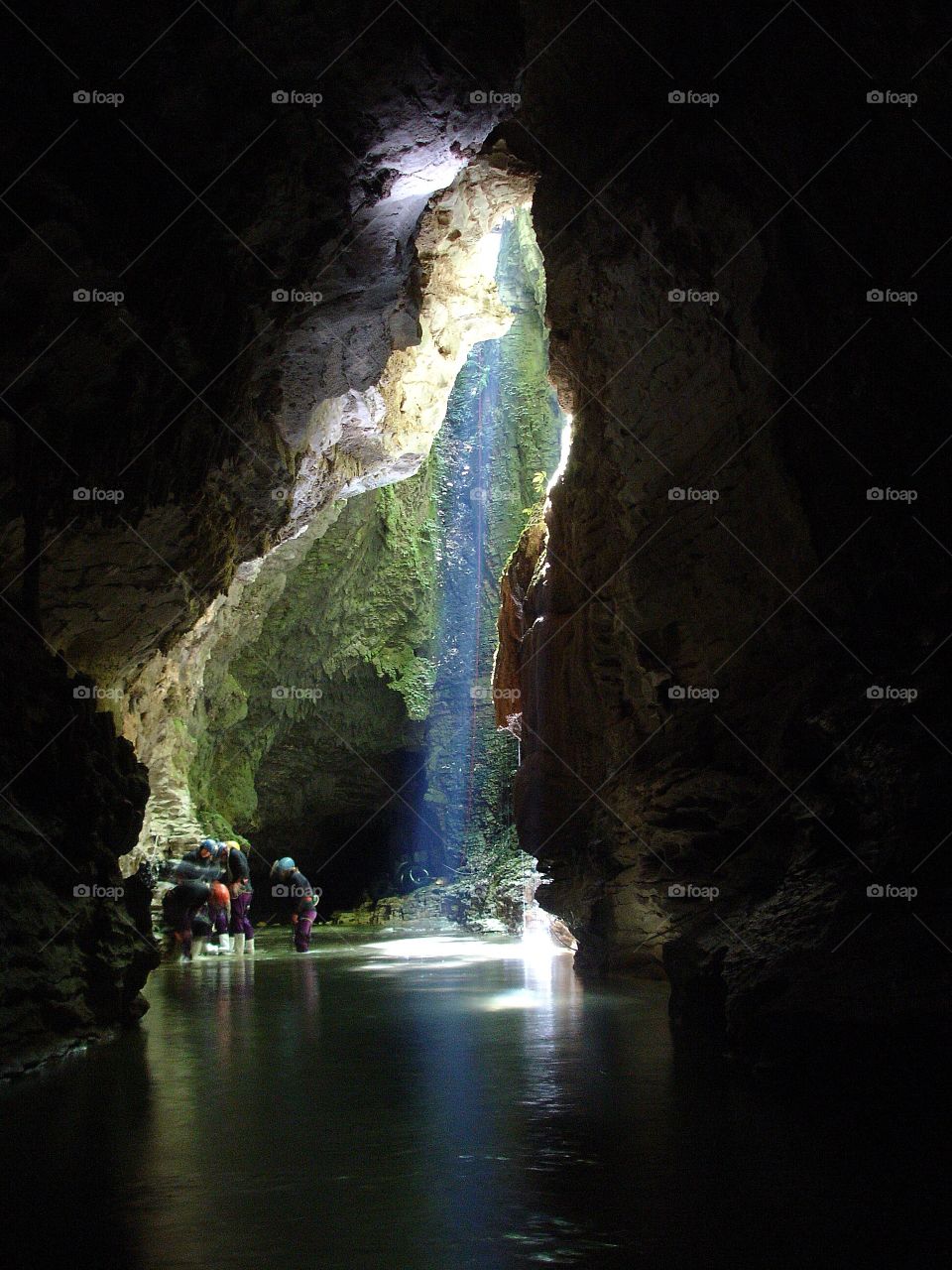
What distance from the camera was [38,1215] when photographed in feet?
10.2

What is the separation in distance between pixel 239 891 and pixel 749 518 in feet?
33.6

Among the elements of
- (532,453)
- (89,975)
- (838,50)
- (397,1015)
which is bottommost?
(397,1015)

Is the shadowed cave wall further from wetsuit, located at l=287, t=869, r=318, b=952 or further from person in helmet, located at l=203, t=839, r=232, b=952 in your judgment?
wetsuit, located at l=287, t=869, r=318, b=952

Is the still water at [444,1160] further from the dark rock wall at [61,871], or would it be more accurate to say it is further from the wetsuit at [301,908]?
the wetsuit at [301,908]

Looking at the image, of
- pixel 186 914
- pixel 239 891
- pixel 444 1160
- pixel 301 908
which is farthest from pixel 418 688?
pixel 444 1160

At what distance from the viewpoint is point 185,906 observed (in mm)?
14172

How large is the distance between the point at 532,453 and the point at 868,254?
748 inches

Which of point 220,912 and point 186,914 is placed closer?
point 186,914

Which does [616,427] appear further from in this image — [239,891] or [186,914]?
[239,891]

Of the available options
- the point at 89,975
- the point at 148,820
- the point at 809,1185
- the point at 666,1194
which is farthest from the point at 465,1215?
the point at 148,820

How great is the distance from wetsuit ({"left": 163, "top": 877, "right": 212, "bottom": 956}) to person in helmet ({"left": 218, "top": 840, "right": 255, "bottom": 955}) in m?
0.57

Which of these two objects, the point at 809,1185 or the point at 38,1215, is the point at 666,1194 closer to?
the point at 809,1185

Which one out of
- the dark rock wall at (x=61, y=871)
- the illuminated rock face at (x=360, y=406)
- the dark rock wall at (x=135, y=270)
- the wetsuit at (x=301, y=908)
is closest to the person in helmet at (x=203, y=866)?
the illuminated rock face at (x=360, y=406)

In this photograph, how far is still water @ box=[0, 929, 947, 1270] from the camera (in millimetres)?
2826
